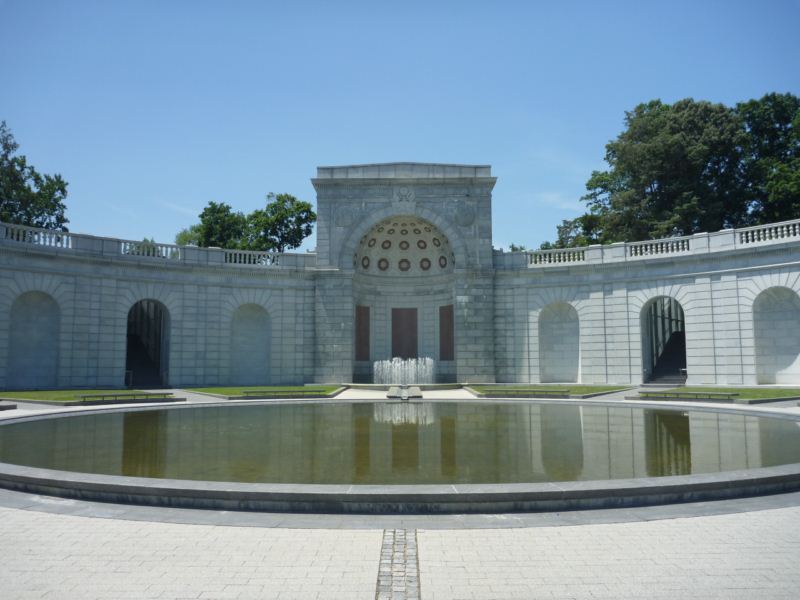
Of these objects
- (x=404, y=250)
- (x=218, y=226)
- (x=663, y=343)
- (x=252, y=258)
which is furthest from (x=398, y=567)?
(x=218, y=226)

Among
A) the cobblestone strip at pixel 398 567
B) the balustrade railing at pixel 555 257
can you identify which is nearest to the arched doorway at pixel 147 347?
the balustrade railing at pixel 555 257

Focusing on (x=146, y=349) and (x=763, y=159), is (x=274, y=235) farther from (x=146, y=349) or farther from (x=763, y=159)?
(x=763, y=159)

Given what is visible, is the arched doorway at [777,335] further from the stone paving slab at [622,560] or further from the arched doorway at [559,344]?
the stone paving slab at [622,560]

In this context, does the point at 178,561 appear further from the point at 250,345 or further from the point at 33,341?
the point at 250,345

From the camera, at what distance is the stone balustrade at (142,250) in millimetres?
Result: 33656

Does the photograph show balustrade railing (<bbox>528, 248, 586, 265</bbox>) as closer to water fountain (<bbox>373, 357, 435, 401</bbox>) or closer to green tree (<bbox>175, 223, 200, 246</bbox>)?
water fountain (<bbox>373, 357, 435, 401</bbox>)

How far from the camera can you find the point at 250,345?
135ft

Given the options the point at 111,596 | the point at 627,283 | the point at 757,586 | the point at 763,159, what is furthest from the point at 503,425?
the point at 763,159

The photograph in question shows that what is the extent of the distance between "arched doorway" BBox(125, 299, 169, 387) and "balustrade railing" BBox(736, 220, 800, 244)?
3706cm

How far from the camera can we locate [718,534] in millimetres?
7457

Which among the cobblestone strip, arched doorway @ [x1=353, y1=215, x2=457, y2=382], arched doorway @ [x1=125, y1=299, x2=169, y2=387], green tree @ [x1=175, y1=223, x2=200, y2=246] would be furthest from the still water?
green tree @ [x1=175, y1=223, x2=200, y2=246]

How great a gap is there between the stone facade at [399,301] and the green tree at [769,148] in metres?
12.7

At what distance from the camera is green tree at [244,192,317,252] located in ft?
201

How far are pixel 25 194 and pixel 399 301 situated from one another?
3124 cm
